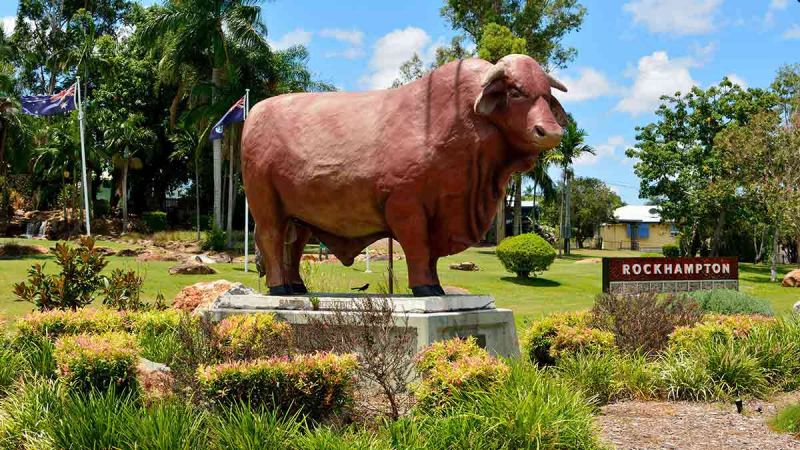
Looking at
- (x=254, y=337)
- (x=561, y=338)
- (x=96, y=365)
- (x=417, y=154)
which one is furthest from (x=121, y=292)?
(x=561, y=338)

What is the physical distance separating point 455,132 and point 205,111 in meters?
26.5

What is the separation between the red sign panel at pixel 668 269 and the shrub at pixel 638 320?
15.3 ft

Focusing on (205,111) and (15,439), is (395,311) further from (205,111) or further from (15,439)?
(205,111)

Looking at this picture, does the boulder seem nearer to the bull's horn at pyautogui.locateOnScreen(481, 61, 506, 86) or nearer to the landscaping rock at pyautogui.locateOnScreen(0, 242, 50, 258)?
the bull's horn at pyautogui.locateOnScreen(481, 61, 506, 86)

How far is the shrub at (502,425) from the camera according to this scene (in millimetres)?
4707

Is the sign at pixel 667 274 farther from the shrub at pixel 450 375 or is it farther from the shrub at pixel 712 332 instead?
the shrub at pixel 450 375

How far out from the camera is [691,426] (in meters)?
6.05

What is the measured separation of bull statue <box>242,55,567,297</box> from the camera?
690 centimetres

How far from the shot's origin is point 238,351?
20.3 feet

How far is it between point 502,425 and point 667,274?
37.7 ft

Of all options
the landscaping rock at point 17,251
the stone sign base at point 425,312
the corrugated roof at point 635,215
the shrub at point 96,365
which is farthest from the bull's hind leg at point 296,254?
the corrugated roof at point 635,215

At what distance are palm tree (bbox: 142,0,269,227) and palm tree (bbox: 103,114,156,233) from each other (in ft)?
26.8

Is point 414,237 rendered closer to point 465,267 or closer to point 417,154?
point 417,154

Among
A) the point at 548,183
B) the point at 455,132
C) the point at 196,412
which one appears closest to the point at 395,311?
the point at 455,132
